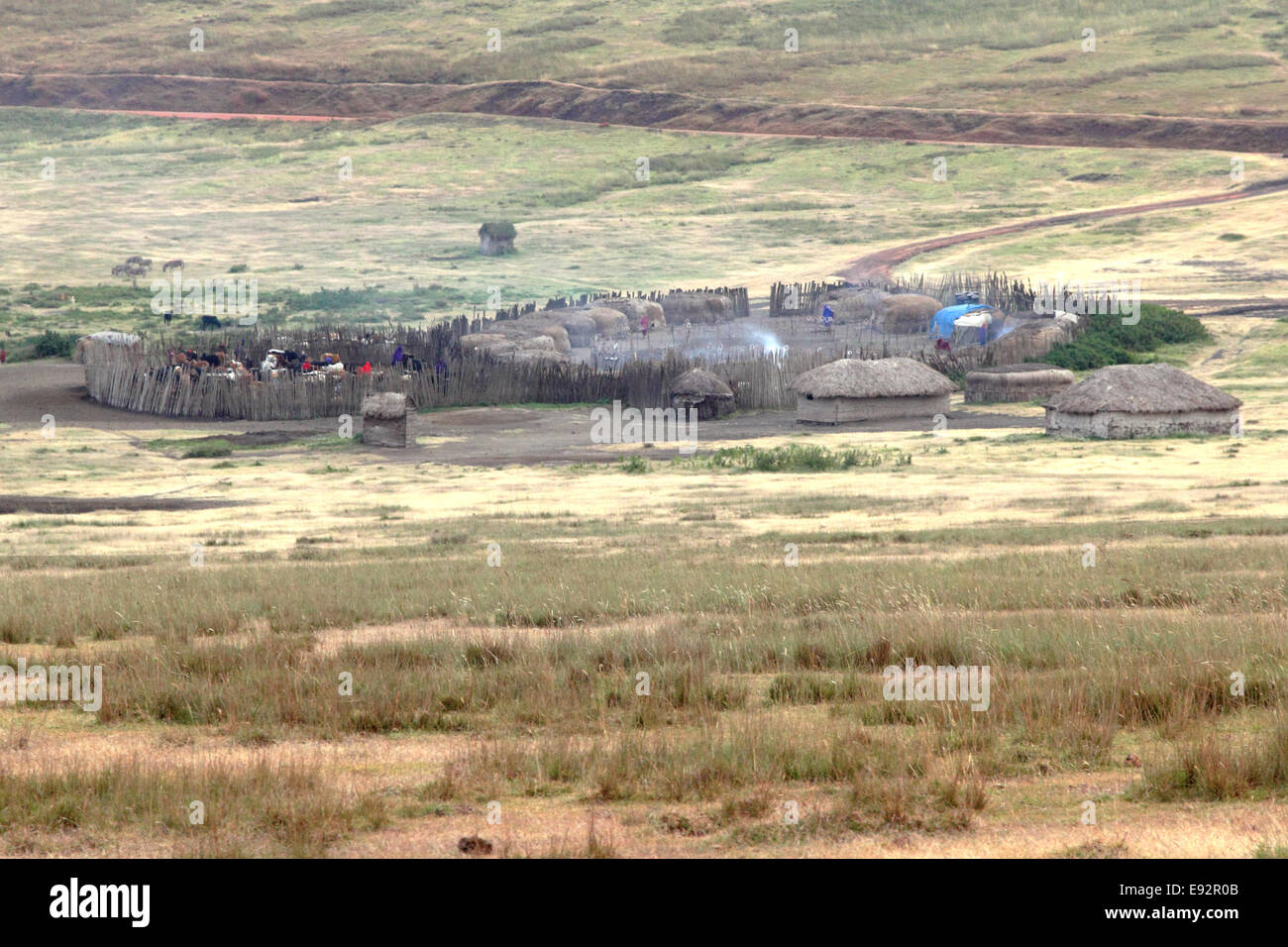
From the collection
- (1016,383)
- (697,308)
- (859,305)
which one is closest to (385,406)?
(1016,383)

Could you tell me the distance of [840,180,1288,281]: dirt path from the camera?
66.6m

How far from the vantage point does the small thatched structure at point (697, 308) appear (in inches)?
2013

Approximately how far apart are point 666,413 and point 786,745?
92.2 ft

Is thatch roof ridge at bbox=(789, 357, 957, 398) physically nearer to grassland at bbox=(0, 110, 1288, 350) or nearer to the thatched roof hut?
the thatched roof hut

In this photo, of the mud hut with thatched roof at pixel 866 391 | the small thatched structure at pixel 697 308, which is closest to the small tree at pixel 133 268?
the small thatched structure at pixel 697 308

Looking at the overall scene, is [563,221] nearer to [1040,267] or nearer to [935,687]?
[1040,267]

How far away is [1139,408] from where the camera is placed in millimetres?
29562

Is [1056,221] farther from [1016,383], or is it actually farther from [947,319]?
[1016,383]

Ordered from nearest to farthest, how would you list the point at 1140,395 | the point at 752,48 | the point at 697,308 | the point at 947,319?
the point at 1140,395
the point at 947,319
the point at 697,308
the point at 752,48

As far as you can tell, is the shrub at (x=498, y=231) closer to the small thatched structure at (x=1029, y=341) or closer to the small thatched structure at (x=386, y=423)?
the small thatched structure at (x=1029, y=341)

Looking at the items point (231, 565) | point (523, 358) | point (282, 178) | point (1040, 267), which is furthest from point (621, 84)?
point (231, 565)

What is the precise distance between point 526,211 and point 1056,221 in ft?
93.6

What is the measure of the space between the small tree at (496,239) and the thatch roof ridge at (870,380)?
3879 cm

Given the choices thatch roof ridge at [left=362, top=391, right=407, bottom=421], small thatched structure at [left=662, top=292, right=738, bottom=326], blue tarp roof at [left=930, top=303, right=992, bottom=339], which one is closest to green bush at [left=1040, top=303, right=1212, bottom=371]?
blue tarp roof at [left=930, top=303, right=992, bottom=339]
